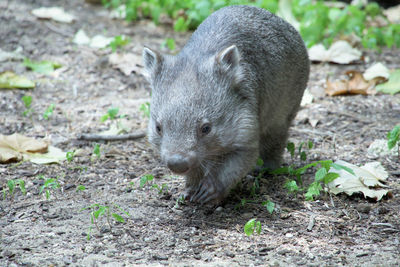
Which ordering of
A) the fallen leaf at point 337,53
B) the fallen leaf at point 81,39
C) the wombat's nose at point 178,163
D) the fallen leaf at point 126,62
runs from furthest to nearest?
the fallen leaf at point 81,39
the fallen leaf at point 337,53
the fallen leaf at point 126,62
the wombat's nose at point 178,163

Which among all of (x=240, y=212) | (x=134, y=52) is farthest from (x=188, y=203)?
(x=134, y=52)

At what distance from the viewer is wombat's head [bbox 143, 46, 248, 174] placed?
4.45 m

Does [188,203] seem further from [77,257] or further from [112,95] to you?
[112,95]

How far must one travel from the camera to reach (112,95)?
7.66 metres

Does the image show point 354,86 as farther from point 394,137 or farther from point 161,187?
point 161,187

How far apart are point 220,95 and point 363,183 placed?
163 cm

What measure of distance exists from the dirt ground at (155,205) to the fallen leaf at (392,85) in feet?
0.47

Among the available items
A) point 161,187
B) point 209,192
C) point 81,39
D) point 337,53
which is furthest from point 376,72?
point 81,39

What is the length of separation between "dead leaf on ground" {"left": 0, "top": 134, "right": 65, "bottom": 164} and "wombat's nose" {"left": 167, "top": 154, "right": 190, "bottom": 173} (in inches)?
74.8

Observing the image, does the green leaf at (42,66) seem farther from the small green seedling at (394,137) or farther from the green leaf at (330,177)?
the small green seedling at (394,137)

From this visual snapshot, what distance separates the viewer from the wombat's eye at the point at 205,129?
4572mm

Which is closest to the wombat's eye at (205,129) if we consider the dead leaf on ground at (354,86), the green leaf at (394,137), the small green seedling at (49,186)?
→ the small green seedling at (49,186)

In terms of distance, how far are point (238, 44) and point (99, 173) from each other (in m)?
1.99

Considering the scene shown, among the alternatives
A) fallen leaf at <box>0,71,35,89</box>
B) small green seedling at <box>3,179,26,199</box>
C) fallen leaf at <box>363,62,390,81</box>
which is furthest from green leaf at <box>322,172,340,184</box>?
fallen leaf at <box>0,71,35,89</box>
